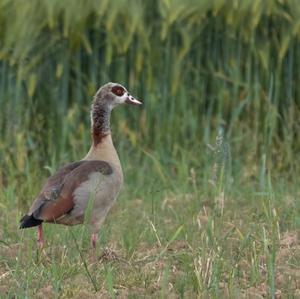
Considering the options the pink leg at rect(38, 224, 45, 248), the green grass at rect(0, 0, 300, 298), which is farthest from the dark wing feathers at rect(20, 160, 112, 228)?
the green grass at rect(0, 0, 300, 298)

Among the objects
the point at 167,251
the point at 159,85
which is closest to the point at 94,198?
the point at 167,251

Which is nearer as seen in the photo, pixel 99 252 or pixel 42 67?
pixel 99 252

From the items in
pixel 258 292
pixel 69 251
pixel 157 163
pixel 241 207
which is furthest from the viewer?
pixel 157 163

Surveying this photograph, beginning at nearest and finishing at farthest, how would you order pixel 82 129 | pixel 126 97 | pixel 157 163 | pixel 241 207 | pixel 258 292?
1. pixel 258 292
2. pixel 126 97
3. pixel 241 207
4. pixel 157 163
5. pixel 82 129

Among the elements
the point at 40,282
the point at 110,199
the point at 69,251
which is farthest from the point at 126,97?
the point at 40,282

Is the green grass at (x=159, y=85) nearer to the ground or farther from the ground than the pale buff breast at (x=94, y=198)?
farther from the ground

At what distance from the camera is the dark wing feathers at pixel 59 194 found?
6145mm

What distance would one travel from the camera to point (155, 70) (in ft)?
→ 30.1

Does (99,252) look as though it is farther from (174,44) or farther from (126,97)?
(174,44)

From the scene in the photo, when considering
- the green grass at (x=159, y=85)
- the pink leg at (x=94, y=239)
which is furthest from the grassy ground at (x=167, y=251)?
the green grass at (x=159, y=85)

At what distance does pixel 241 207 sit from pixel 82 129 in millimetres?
1720

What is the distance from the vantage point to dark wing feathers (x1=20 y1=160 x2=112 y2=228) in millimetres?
6145

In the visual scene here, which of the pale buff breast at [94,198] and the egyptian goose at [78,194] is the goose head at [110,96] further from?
the pale buff breast at [94,198]

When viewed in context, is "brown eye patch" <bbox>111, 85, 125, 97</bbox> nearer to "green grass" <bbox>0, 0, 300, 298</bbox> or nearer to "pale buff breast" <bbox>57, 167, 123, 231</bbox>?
"pale buff breast" <bbox>57, 167, 123, 231</bbox>
